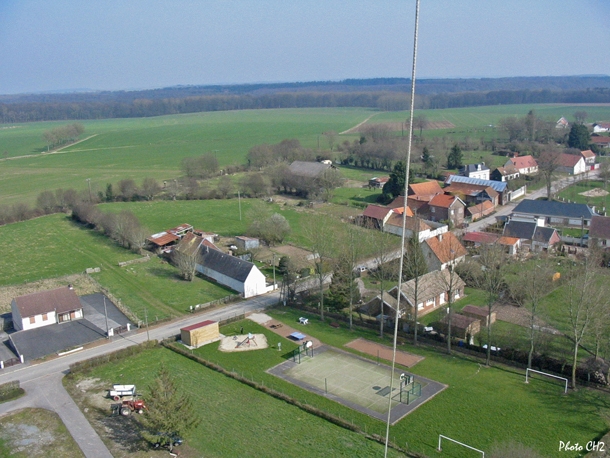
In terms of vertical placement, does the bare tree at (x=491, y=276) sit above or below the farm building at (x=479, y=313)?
above

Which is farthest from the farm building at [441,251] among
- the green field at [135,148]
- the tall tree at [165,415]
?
the green field at [135,148]

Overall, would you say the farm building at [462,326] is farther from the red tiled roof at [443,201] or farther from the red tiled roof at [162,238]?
the red tiled roof at [162,238]

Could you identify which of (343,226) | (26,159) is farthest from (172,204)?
(26,159)

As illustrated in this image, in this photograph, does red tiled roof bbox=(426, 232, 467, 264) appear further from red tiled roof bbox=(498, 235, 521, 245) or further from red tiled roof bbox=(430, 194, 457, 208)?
red tiled roof bbox=(430, 194, 457, 208)

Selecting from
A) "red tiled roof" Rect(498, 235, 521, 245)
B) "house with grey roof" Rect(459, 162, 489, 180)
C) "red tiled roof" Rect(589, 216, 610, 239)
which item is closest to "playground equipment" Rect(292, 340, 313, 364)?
"red tiled roof" Rect(498, 235, 521, 245)

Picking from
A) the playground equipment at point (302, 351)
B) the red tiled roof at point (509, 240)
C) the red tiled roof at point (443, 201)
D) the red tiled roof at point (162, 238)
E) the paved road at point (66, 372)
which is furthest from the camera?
the red tiled roof at point (443, 201)

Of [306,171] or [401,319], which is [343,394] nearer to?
[401,319]

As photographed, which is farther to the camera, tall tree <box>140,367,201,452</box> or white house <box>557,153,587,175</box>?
white house <box>557,153,587,175</box>
